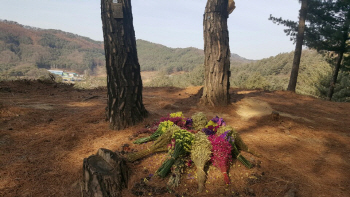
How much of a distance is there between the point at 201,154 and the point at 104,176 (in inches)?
40.7

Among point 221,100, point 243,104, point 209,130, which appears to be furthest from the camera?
point 243,104

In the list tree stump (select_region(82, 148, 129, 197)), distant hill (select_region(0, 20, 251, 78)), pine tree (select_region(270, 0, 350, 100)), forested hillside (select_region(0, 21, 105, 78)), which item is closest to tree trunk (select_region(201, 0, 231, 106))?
tree stump (select_region(82, 148, 129, 197))

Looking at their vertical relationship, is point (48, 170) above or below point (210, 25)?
below

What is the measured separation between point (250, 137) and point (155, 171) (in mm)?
1907

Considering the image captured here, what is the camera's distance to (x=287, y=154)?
9.53ft

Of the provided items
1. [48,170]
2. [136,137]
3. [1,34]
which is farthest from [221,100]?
[1,34]

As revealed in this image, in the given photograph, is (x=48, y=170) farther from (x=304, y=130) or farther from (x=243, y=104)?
(x=243, y=104)

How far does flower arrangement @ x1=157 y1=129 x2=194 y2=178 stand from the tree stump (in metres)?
0.41

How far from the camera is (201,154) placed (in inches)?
88.8

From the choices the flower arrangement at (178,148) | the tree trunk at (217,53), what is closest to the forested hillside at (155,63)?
the tree trunk at (217,53)

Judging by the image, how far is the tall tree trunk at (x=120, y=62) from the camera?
347 cm

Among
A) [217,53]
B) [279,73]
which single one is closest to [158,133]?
[217,53]

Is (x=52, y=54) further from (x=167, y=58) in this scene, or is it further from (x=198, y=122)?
(x=198, y=122)

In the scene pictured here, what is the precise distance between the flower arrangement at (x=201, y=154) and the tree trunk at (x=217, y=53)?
10.7ft
